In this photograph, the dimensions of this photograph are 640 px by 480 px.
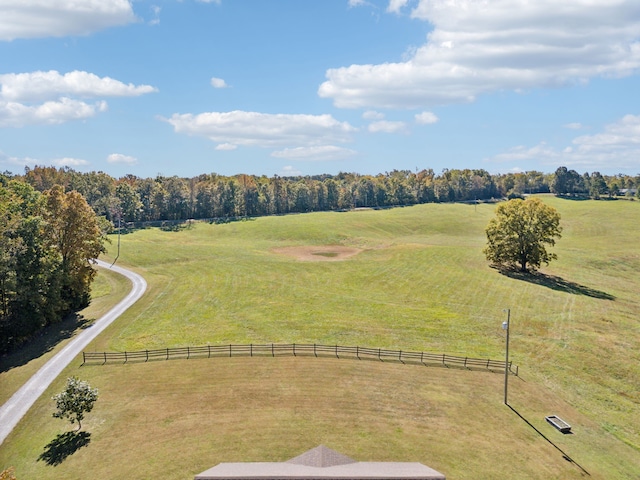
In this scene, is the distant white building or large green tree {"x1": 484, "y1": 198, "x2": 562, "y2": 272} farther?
large green tree {"x1": 484, "y1": 198, "x2": 562, "y2": 272}

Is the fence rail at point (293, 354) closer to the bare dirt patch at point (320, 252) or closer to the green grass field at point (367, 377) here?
the green grass field at point (367, 377)

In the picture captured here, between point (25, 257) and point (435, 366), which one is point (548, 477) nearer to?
point (435, 366)

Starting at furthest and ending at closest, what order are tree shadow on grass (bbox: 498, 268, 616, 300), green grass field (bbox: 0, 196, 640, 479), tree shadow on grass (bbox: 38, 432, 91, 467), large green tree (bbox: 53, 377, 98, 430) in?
tree shadow on grass (bbox: 498, 268, 616, 300), large green tree (bbox: 53, 377, 98, 430), green grass field (bbox: 0, 196, 640, 479), tree shadow on grass (bbox: 38, 432, 91, 467)

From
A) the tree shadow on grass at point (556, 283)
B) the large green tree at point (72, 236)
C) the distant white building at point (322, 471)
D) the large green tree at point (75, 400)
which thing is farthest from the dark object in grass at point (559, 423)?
the large green tree at point (72, 236)

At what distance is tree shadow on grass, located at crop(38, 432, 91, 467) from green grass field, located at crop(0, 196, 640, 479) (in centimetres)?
32

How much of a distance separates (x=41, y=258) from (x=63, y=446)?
29.0 metres

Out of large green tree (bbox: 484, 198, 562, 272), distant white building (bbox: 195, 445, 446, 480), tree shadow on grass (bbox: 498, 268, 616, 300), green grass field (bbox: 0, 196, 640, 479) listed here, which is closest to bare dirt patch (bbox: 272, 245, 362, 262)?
green grass field (bbox: 0, 196, 640, 479)

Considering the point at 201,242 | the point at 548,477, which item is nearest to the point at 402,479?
the point at 548,477

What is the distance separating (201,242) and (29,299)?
6577 cm

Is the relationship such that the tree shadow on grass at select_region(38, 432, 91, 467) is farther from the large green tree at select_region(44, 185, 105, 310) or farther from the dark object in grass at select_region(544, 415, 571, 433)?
the dark object in grass at select_region(544, 415, 571, 433)

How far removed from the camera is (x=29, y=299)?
47.7m

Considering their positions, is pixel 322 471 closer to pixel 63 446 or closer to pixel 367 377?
pixel 367 377

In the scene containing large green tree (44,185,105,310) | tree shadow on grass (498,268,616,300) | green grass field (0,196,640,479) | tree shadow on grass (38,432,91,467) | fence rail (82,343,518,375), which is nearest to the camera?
tree shadow on grass (38,432,91,467)

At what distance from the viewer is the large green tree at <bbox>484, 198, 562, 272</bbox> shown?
7619 centimetres
